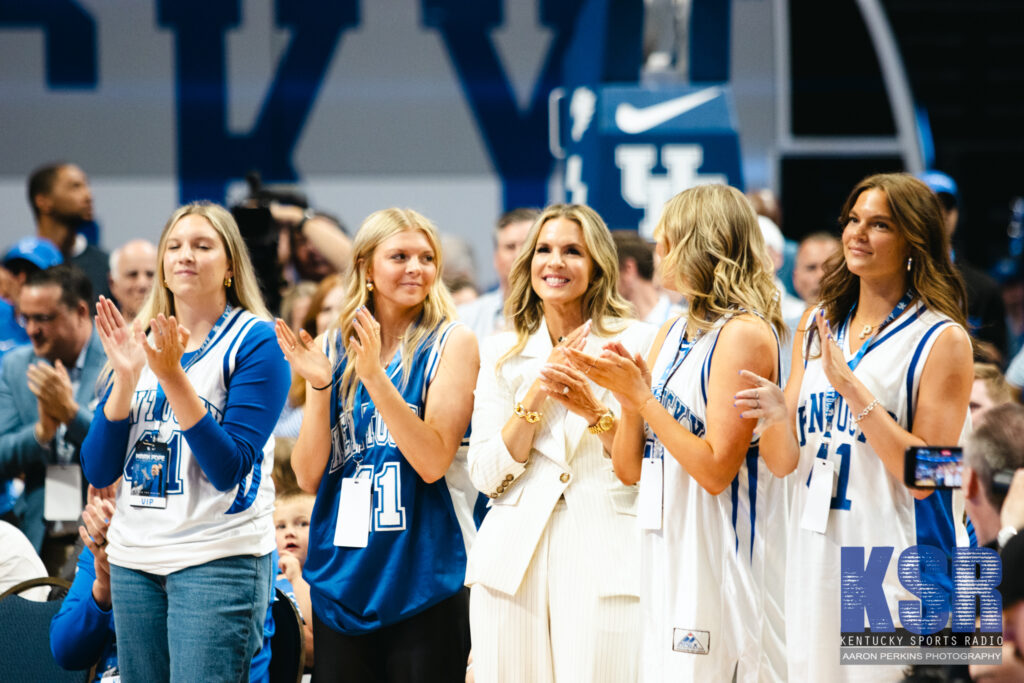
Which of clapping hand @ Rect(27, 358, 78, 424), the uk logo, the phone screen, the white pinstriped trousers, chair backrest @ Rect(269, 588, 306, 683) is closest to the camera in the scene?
the phone screen

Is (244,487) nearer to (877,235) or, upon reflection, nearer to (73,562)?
(73,562)

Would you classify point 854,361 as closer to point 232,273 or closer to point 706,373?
point 706,373

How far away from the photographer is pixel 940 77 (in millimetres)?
10578

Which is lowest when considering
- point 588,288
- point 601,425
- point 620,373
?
point 601,425

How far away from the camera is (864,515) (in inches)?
107

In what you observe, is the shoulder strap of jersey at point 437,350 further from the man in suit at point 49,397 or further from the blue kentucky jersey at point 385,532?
the man in suit at point 49,397

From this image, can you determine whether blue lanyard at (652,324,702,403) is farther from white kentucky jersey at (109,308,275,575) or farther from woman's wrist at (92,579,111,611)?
woman's wrist at (92,579,111,611)

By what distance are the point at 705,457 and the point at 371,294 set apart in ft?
3.88

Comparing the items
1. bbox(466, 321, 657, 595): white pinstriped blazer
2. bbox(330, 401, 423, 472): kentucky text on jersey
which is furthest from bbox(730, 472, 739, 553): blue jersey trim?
bbox(330, 401, 423, 472): kentucky text on jersey

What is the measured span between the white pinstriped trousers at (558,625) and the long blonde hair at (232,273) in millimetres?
1094

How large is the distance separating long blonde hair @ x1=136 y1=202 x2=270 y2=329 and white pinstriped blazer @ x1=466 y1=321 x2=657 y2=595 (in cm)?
78

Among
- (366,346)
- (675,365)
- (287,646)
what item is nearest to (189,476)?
(366,346)

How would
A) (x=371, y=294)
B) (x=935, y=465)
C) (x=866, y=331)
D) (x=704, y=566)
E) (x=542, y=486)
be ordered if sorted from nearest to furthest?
(x=935, y=465), (x=704, y=566), (x=866, y=331), (x=542, y=486), (x=371, y=294)

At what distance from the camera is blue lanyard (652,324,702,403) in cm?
293
